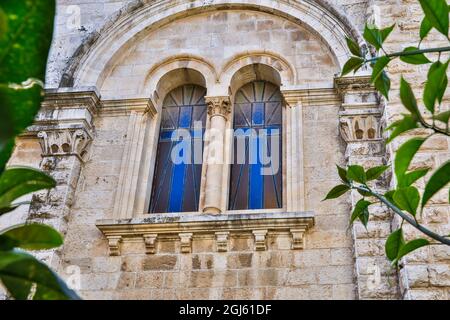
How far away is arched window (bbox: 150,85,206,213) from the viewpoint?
6.51m

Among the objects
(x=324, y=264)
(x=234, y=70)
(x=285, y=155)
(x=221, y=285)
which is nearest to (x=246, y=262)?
→ (x=221, y=285)

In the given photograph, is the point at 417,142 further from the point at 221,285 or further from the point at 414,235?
the point at 221,285

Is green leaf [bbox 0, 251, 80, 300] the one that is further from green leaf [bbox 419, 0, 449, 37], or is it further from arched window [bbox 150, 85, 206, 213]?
arched window [bbox 150, 85, 206, 213]

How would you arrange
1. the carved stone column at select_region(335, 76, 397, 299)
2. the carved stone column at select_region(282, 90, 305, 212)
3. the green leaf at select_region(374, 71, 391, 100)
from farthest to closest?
the carved stone column at select_region(282, 90, 305, 212)
the carved stone column at select_region(335, 76, 397, 299)
the green leaf at select_region(374, 71, 391, 100)

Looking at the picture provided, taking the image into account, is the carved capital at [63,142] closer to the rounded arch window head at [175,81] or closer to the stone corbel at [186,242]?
the rounded arch window head at [175,81]

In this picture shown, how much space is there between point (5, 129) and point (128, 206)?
558 centimetres

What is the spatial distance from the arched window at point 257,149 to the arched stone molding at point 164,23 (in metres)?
1.05

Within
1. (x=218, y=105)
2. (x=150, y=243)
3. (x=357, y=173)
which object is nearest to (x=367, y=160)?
(x=218, y=105)

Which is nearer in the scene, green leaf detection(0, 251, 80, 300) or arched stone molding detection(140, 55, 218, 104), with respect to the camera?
green leaf detection(0, 251, 80, 300)

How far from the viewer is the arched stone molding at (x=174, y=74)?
7109mm

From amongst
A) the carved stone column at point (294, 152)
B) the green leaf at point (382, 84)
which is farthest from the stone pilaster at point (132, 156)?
the green leaf at point (382, 84)

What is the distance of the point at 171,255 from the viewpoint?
5652mm

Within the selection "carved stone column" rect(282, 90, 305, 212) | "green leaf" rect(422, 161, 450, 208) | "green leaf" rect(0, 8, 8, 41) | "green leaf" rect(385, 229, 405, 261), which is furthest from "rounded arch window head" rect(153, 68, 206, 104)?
"green leaf" rect(0, 8, 8, 41)

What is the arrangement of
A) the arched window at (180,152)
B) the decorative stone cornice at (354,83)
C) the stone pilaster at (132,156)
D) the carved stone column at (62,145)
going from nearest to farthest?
the carved stone column at (62,145) < the stone pilaster at (132,156) < the decorative stone cornice at (354,83) < the arched window at (180,152)
